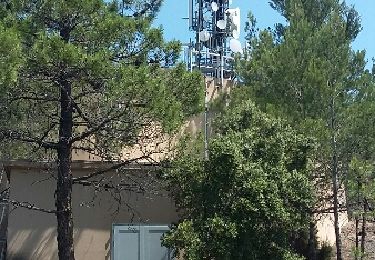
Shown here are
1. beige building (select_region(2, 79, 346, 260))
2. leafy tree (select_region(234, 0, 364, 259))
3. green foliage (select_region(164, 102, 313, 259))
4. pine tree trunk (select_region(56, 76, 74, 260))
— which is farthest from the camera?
beige building (select_region(2, 79, 346, 260))

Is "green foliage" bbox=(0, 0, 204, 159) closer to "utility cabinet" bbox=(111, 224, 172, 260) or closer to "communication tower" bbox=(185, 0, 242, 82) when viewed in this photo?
"utility cabinet" bbox=(111, 224, 172, 260)

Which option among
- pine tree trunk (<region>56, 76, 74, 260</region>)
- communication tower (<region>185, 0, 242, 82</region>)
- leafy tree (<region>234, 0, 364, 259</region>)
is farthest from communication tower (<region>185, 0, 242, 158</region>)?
pine tree trunk (<region>56, 76, 74, 260</region>)

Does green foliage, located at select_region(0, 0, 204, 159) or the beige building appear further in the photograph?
the beige building

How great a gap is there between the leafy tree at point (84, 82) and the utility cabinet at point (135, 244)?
7.32 feet

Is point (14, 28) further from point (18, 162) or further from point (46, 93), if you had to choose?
point (18, 162)

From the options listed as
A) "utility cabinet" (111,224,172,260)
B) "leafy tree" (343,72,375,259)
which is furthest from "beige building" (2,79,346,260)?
"leafy tree" (343,72,375,259)

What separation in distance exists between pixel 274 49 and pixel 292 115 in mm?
1732

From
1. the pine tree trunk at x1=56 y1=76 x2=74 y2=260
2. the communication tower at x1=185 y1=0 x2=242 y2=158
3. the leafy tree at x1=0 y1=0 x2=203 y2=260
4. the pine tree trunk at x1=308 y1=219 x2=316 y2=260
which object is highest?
the communication tower at x1=185 y1=0 x2=242 y2=158

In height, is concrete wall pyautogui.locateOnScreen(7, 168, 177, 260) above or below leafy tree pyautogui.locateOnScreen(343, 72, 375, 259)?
below

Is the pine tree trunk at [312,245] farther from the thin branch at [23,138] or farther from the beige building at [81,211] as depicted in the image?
the thin branch at [23,138]

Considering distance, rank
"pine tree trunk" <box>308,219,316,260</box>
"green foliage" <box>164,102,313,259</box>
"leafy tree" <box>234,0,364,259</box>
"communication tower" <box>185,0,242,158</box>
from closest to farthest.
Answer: "green foliage" <box>164,102,313,259</box> < "leafy tree" <box>234,0,364,259</box> < "pine tree trunk" <box>308,219,316,260</box> < "communication tower" <box>185,0,242,158</box>

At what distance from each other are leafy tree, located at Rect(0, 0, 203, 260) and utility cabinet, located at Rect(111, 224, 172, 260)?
7.32 ft

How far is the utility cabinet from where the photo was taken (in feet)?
48.1

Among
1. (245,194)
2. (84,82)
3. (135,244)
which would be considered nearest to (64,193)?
(84,82)
